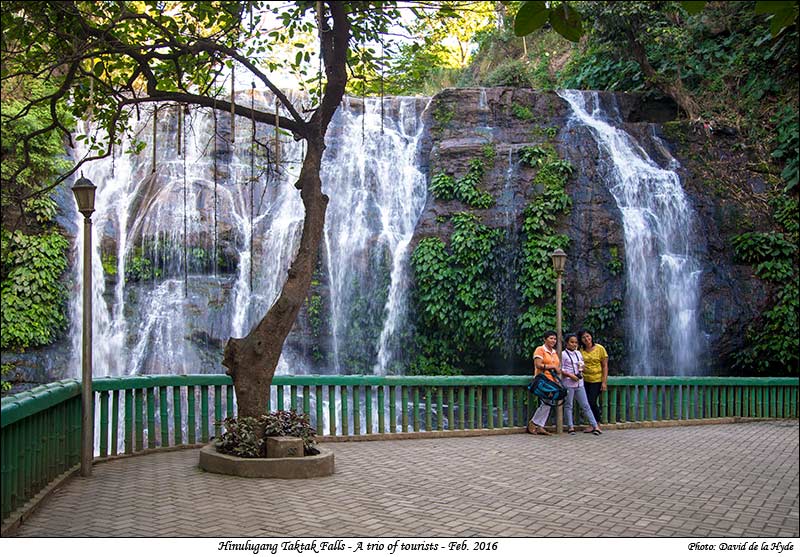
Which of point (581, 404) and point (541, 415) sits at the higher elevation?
point (581, 404)

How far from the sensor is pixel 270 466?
7.52m

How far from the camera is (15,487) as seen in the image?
18.2 feet

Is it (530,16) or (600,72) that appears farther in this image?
(600,72)

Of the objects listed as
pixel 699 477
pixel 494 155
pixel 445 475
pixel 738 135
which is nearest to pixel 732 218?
pixel 738 135

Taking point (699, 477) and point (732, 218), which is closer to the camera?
point (699, 477)

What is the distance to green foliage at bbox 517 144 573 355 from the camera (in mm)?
16250

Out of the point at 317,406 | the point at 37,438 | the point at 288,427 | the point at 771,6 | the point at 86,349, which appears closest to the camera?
the point at 771,6

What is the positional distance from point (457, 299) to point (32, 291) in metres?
8.42

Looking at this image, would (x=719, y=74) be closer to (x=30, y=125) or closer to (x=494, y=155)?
(x=494, y=155)

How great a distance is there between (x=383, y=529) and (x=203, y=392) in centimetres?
426

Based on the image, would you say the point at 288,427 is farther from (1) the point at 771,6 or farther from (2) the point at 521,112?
(2) the point at 521,112

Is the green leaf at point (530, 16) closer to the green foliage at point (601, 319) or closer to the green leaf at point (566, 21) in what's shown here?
the green leaf at point (566, 21)

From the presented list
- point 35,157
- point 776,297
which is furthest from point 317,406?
point 776,297

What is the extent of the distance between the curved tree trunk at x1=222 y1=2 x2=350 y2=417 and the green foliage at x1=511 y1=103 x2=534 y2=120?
11664 millimetres
